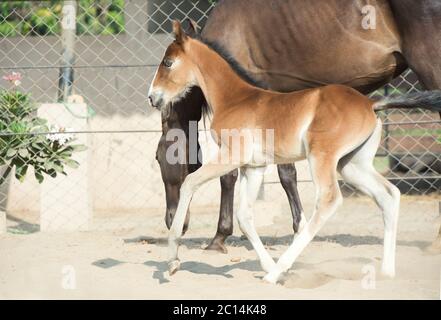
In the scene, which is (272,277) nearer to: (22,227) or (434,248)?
(434,248)

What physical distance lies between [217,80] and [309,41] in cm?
110

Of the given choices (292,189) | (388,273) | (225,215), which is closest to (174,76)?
(225,215)

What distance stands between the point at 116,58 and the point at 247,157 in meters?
4.43

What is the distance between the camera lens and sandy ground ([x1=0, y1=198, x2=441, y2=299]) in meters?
4.91

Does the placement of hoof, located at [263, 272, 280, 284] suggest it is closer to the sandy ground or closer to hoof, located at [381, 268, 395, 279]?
the sandy ground

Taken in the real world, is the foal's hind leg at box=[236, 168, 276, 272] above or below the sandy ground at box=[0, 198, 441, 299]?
above

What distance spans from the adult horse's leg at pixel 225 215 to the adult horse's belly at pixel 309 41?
778mm

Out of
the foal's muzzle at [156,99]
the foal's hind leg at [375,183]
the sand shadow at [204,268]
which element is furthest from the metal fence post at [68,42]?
the foal's hind leg at [375,183]

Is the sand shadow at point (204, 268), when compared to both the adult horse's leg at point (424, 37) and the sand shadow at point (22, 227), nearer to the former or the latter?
the adult horse's leg at point (424, 37)

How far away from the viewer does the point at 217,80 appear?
5.62 meters

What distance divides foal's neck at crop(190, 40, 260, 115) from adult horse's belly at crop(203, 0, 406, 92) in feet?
1.74

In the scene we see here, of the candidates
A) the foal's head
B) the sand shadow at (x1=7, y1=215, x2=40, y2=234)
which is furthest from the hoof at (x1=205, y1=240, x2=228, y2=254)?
the sand shadow at (x1=7, y1=215, x2=40, y2=234)

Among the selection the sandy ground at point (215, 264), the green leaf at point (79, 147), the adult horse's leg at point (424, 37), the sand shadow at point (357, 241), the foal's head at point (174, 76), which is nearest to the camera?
the sandy ground at point (215, 264)

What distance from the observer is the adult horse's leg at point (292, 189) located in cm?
683
